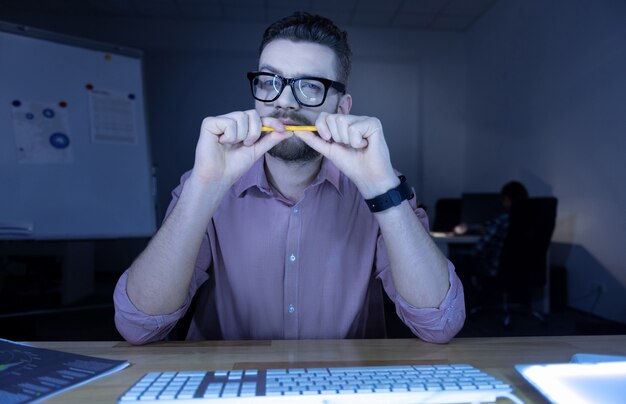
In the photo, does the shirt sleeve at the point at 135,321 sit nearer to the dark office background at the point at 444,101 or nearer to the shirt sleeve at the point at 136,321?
the shirt sleeve at the point at 136,321

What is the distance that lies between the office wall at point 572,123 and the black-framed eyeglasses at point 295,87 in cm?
289

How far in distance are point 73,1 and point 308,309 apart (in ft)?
17.6

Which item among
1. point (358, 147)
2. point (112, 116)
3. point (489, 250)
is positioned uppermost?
point (112, 116)

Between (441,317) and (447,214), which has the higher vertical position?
(441,317)

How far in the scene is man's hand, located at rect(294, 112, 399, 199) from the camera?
93cm

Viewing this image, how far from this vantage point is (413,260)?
3.02 feet

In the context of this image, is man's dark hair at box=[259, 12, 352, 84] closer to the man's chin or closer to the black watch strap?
the man's chin

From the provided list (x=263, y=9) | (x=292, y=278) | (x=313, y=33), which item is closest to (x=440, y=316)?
(x=292, y=278)

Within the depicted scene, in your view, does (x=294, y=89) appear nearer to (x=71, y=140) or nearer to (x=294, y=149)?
(x=294, y=149)

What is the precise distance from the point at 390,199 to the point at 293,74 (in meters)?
0.45

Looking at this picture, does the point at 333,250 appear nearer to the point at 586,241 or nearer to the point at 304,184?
the point at 304,184

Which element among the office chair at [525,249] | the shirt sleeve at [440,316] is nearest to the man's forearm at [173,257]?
the shirt sleeve at [440,316]

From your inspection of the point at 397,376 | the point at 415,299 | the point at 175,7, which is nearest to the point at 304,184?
the point at 415,299

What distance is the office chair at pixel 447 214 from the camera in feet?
15.8
